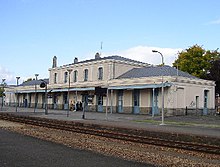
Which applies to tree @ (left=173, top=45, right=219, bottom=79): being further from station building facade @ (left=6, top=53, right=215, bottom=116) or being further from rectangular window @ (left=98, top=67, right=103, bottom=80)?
rectangular window @ (left=98, top=67, right=103, bottom=80)

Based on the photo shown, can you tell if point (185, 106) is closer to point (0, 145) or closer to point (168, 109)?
point (168, 109)

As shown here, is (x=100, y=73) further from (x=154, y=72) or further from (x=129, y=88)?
(x=154, y=72)

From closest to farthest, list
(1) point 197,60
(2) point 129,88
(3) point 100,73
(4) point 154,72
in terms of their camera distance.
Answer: (2) point 129,88 < (4) point 154,72 < (3) point 100,73 < (1) point 197,60

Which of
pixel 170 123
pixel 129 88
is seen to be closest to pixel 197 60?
pixel 129 88

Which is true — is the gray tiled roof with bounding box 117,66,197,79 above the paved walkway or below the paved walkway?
above

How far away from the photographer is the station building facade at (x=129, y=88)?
130ft

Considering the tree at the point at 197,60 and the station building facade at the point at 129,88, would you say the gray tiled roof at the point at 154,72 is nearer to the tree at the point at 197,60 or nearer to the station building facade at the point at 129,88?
the station building facade at the point at 129,88

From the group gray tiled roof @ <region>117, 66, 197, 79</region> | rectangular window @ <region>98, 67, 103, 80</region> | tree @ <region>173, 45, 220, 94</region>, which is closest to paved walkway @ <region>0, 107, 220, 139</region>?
gray tiled roof @ <region>117, 66, 197, 79</region>

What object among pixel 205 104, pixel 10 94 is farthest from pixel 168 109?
pixel 10 94

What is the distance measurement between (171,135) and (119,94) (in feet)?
91.2

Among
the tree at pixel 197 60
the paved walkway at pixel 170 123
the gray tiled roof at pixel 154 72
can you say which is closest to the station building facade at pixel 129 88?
the gray tiled roof at pixel 154 72

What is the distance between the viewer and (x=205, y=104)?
1737 inches

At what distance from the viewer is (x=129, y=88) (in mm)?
43594

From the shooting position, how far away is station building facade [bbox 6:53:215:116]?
3956cm
